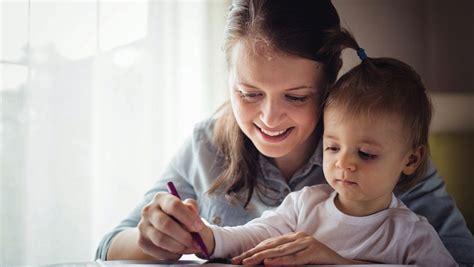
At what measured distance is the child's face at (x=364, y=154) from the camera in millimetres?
748

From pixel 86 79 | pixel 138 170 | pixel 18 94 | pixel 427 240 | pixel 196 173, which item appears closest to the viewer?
pixel 427 240

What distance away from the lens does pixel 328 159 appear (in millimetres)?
772

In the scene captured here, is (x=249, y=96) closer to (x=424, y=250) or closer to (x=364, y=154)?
(x=364, y=154)

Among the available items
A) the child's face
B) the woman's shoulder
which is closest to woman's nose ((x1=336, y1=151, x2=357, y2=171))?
the child's face

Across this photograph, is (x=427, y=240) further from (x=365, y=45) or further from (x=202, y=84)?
(x=202, y=84)

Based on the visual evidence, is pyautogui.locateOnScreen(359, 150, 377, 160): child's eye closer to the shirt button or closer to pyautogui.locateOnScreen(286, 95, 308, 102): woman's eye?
pyautogui.locateOnScreen(286, 95, 308, 102): woman's eye

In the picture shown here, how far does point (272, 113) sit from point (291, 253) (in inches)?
8.4

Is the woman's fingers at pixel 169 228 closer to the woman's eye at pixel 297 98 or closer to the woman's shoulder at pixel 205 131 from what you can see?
the woman's eye at pixel 297 98

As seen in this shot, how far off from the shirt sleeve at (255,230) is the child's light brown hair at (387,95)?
6.4 inches

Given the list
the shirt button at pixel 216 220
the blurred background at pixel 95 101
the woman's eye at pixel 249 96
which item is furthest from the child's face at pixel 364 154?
the blurred background at pixel 95 101

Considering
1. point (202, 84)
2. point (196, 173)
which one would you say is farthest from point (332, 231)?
point (202, 84)

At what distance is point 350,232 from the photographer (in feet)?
2.55

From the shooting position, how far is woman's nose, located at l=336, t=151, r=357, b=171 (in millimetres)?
741

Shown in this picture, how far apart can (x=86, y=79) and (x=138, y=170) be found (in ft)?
0.89
